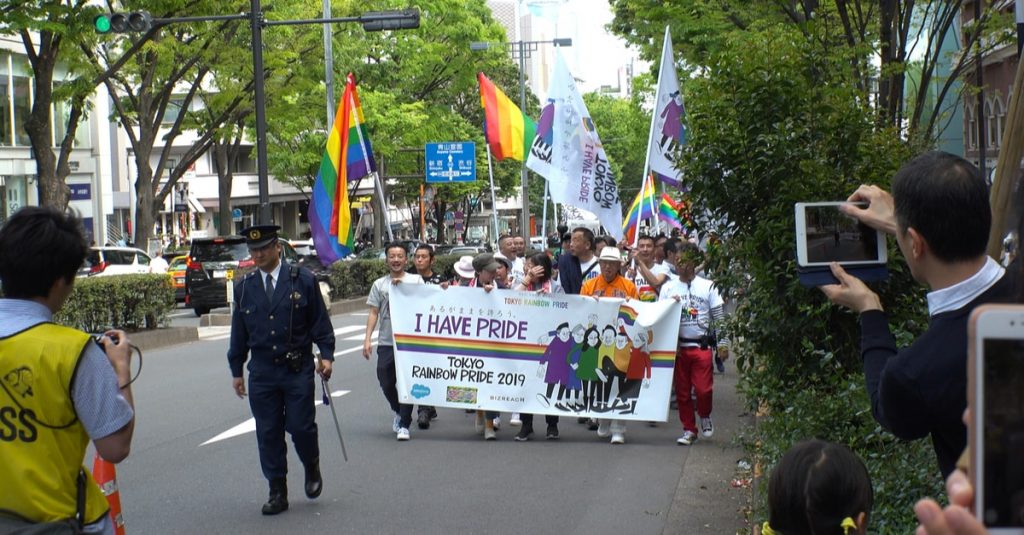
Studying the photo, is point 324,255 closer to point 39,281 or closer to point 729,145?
point 729,145

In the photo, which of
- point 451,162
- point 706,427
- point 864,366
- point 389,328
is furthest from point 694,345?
point 451,162

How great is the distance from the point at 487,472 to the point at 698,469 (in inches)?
65.4

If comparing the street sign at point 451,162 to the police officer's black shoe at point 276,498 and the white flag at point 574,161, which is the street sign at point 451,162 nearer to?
the white flag at point 574,161

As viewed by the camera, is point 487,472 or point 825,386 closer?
point 825,386

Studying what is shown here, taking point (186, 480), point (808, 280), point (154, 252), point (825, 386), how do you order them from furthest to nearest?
point (154, 252), point (186, 480), point (825, 386), point (808, 280)

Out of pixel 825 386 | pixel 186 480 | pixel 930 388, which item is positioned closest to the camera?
pixel 930 388

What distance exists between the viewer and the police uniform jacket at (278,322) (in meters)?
8.58

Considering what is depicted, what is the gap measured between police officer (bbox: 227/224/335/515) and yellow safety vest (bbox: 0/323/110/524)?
4.95m

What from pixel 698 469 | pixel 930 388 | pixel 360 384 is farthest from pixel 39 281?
pixel 360 384

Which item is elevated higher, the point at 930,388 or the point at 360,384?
the point at 930,388

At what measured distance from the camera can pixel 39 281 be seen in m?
3.68

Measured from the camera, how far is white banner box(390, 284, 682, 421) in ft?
38.1

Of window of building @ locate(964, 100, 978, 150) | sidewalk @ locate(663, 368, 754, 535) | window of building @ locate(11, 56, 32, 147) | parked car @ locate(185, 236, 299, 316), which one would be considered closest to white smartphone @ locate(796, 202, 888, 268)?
sidewalk @ locate(663, 368, 754, 535)

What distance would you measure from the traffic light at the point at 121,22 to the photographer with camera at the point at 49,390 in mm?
17715
